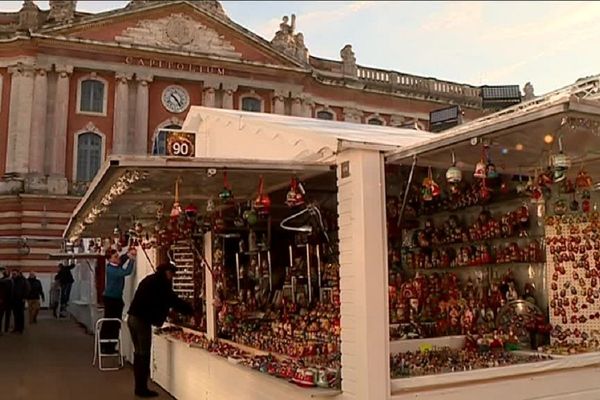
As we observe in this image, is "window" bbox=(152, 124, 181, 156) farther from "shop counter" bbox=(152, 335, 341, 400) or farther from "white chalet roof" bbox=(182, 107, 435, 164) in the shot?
"shop counter" bbox=(152, 335, 341, 400)

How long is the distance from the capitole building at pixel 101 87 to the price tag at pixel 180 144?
670 inches

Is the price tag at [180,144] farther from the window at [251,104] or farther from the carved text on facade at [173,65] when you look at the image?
the window at [251,104]

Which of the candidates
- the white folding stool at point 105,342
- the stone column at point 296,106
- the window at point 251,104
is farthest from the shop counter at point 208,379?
the stone column at point 296,106

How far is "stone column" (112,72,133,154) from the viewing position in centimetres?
2494

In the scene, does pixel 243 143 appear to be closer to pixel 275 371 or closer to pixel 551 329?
pixel 275 371

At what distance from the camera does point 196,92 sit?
26250mm

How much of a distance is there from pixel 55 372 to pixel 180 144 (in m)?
5.34

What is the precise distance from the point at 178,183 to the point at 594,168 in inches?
148

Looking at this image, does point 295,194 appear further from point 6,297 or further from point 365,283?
point 6,297

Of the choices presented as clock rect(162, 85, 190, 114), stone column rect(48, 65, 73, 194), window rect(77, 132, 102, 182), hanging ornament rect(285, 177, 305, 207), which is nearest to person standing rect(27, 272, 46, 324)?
stone column rect(48, 65, 73, 194)

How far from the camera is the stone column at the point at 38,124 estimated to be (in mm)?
23578

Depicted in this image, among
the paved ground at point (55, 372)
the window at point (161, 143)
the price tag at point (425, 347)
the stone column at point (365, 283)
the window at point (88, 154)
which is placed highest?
the window at point (88, 154)

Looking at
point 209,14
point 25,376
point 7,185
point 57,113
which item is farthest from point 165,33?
point 25,376

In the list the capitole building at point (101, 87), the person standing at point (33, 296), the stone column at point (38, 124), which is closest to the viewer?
the person standing at point (33, 296)
